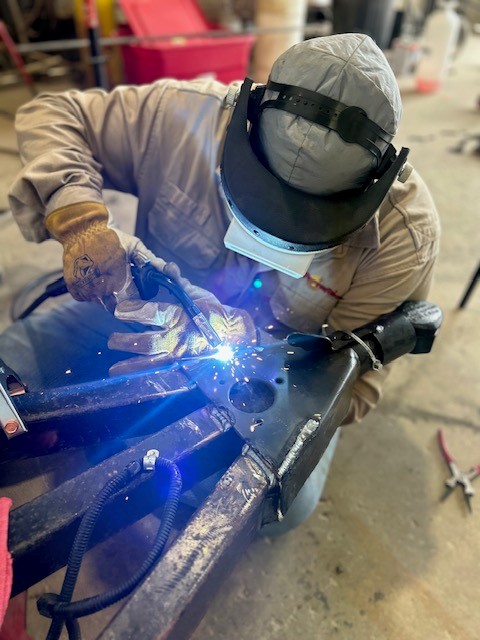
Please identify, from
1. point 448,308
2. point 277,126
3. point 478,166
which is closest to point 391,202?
point 277,126

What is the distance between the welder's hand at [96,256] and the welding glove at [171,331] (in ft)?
0.21

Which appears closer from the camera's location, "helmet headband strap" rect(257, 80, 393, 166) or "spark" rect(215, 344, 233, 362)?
"helmet headband strap" rect(257, 80, 393, 166)

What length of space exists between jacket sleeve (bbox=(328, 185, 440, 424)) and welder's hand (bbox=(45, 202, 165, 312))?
0.60 m

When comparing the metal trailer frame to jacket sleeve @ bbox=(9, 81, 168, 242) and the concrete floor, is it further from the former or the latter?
jacket sleeve @ bbox=(9, 81, 168, 242)

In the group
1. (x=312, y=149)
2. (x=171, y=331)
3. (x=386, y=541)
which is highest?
(x=312, y=149)

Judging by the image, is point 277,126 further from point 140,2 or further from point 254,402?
point 140,2

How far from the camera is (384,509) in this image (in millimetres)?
1624

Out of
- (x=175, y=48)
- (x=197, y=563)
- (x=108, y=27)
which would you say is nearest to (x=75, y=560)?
(x=197, y=563)

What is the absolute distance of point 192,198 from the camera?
4.84ft

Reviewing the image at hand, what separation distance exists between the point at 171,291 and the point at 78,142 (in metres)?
0.65

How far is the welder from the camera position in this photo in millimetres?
930

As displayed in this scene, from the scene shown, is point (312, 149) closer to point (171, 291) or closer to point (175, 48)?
point (171, 291)

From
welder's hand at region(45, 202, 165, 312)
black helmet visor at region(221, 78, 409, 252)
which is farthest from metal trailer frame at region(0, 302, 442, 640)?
welder's hand at region(45, 202, 165, 312)

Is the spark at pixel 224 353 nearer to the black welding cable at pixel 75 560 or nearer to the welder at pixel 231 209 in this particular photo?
the welder at pixel 231 209
